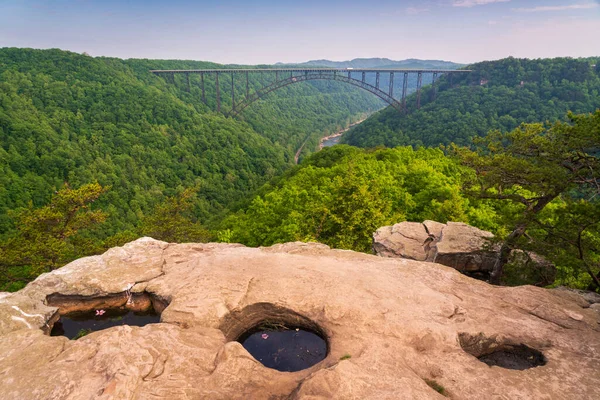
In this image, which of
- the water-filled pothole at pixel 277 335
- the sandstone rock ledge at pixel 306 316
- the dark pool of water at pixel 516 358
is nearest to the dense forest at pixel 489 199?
the sandstone rock ledge at pixel 306 316

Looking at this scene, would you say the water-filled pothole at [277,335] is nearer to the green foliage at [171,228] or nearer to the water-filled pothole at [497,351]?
the water-filled pothole at [497,351]

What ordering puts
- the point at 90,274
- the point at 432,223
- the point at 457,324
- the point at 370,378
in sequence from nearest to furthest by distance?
the point at 370,378, the point at 457,324, the point at 90,274, the point at 432,223

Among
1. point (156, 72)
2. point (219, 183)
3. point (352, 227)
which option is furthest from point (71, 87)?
point (352, 227)

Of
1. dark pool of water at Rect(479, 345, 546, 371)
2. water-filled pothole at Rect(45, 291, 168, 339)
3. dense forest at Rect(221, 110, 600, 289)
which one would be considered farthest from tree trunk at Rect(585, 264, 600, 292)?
water-filled pothole at Rect(45, 291, 168, 339)

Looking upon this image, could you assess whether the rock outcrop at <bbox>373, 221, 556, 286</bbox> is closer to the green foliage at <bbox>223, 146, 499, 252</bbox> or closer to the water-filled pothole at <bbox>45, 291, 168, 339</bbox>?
the green foliage at <bbox>223, 146, 499, 252</bbox>

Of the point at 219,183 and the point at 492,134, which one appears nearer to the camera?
the point at 492,134

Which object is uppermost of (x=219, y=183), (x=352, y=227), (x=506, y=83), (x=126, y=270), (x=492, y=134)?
(x=506, y=83)

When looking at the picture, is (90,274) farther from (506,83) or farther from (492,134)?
(506,83)

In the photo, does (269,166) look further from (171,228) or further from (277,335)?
(277,335)
